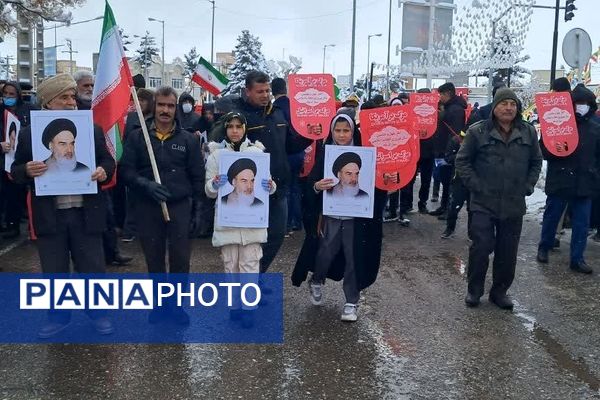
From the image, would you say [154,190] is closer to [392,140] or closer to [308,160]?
[392,140]

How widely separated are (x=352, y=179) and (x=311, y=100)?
3.30 meters

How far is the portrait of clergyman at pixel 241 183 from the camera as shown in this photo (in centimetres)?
525

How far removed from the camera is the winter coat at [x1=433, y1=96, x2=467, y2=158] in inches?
433

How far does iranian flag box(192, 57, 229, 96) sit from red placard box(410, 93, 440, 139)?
3500 mm

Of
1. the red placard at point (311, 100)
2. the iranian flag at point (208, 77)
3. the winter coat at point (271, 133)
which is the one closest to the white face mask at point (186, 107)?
the iranian flag at point (208, 77)

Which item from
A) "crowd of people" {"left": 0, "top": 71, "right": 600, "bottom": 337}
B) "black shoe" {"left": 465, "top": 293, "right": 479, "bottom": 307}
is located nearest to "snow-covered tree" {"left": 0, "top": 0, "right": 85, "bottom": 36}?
"crowd of people" {"left": 0, "top": 71, "right": 600, "bottom": 337}

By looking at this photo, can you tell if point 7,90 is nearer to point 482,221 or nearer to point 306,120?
point 306,120

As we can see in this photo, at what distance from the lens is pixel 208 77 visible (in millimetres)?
11812

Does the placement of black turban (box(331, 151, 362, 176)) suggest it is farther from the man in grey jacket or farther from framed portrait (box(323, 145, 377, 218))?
the man in grey jacket

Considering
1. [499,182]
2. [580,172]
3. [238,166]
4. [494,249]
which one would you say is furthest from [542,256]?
[238,166]

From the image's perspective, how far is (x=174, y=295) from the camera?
18.6 feet

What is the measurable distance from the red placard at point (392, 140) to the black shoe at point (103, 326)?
2543mm

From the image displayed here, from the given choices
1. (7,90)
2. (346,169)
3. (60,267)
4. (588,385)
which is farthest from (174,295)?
(7,90)

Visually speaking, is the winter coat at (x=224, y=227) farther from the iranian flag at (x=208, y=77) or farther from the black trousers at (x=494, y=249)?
the iranian flag at (x=208, y=77)
